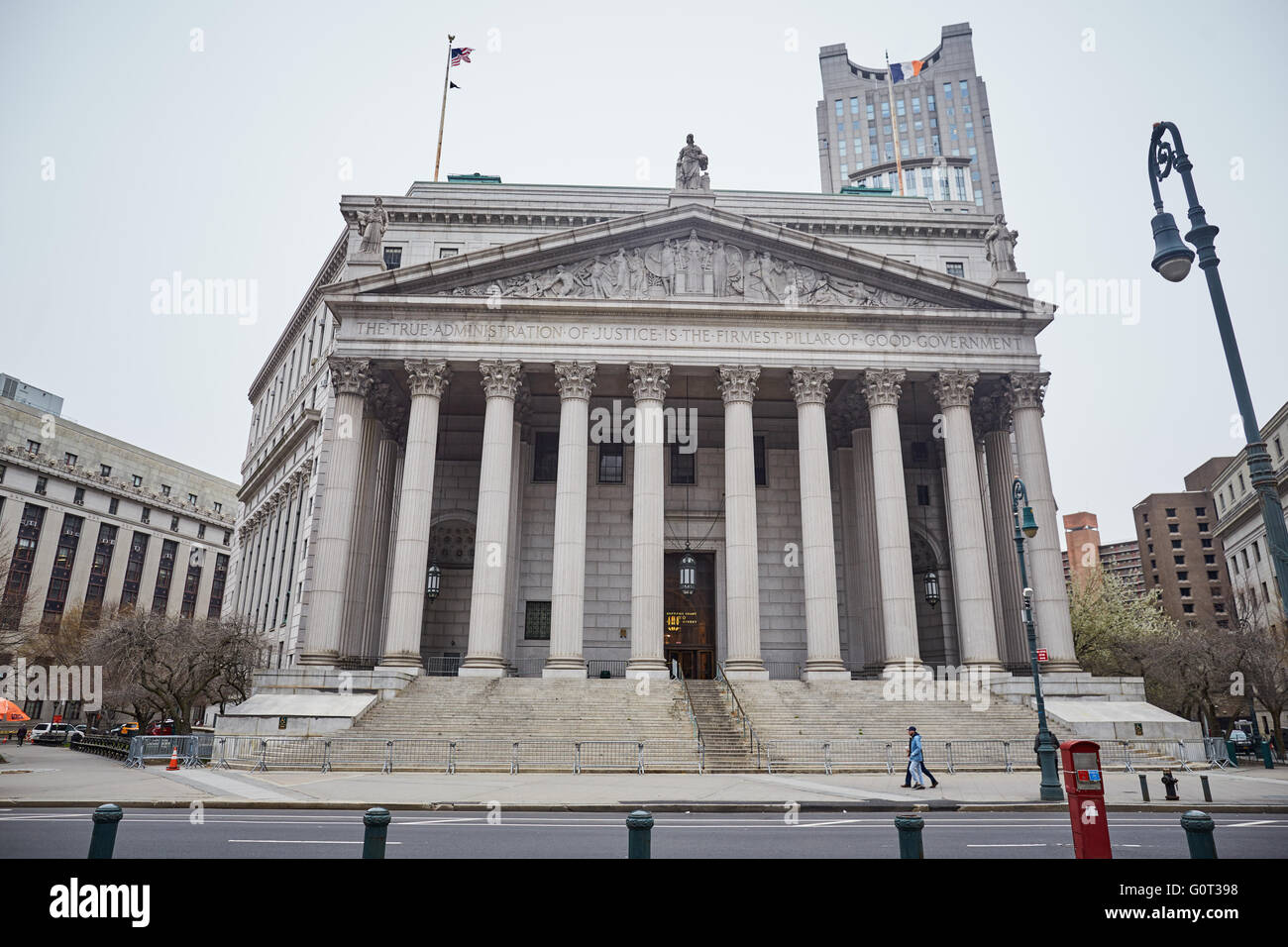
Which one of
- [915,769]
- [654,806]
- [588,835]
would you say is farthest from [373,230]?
[588,835]

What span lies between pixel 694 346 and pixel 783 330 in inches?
148

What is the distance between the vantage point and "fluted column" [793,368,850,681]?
30875mm

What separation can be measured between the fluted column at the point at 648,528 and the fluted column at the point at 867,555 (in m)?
9.96

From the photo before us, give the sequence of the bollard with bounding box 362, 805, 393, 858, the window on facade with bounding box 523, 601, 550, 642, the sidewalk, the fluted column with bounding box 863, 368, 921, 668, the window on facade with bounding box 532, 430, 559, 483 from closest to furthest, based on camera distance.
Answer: the bollard with bounding box 362, 805, 393, 858
the sidewalk
the fluted column with bounding box 863, 368, 921, 668
the window on facade with bounding box 523, 601, 550, 642
the window on facade with bounding box 532, 430, 559, 483

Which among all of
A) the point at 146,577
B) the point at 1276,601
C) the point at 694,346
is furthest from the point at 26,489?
the point at 1276,601

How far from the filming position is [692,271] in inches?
1362

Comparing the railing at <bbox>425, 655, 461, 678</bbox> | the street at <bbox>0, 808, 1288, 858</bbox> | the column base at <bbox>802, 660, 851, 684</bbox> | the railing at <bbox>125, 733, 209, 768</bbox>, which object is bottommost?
the street at <bbox>0, 808, 1288, 858</bbox>

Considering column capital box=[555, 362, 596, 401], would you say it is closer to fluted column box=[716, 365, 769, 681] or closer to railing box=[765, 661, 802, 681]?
fluted column box=[716, 365, 769, 681]

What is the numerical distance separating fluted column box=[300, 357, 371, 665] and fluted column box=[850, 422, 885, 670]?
71.1ft

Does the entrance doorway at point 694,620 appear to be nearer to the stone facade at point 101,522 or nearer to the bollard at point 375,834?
the bollard at point 375,834

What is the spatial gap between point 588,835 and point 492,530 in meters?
20.0

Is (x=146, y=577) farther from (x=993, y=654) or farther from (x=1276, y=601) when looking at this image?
(x=1276, y=601)

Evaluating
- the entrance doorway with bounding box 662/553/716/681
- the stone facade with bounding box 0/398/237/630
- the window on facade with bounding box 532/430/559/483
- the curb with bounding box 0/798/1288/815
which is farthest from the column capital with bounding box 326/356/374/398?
the stone facade with bounding box 0/398/237/630

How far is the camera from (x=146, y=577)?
94.1 m
